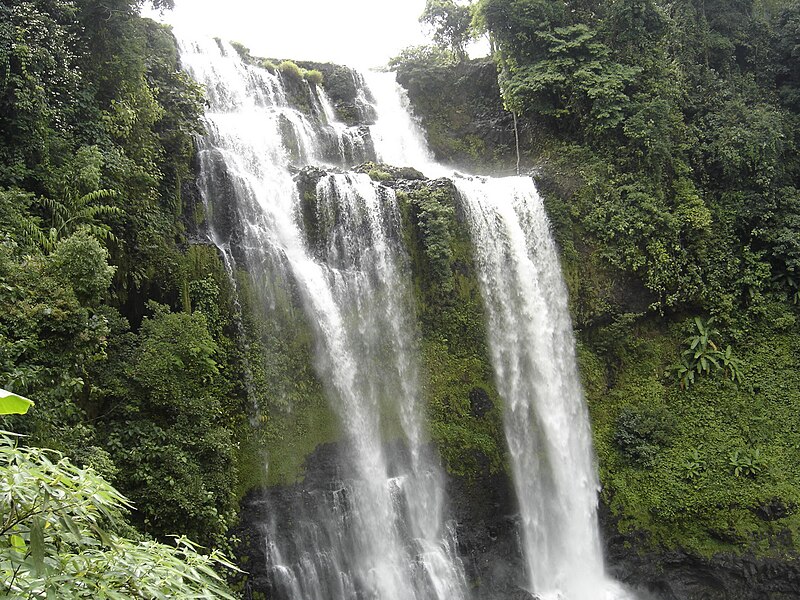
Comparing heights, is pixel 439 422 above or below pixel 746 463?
above

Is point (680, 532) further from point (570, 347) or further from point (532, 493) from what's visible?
point (570, 347)

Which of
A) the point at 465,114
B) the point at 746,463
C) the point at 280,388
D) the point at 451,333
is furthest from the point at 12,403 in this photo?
the point at 465,114

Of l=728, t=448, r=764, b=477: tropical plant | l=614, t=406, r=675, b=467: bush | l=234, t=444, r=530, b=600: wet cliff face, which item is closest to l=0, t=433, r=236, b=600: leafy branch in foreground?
l=234, t=444, r=530, b=600: wet cliff face

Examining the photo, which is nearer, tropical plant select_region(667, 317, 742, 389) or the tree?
tropical plant select_region(667, 317, 742, 389)

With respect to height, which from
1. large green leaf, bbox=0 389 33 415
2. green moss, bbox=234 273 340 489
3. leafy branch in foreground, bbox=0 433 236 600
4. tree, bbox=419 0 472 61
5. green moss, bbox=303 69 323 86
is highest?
tree, bbox=419 0 472 61

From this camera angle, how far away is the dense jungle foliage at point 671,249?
1203 centimetres

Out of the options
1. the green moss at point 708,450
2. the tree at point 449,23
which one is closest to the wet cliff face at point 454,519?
the green moss at point 708,450

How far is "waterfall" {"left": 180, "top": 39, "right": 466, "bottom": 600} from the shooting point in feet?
32.2

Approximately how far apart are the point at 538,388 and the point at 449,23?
1405 centimetres

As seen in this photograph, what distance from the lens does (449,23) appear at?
816 inches

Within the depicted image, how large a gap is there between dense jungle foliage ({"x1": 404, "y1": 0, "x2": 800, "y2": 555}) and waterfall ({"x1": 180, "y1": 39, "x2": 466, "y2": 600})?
408 cm

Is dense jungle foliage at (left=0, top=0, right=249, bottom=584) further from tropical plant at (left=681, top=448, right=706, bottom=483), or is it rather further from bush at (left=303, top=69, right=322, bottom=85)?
tropical plant at (left=681, top=448, right=706, bottom=483)

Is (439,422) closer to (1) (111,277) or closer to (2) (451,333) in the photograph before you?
(2) (451,333)

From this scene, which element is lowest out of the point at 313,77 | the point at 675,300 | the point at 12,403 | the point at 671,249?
the point at 675,300
